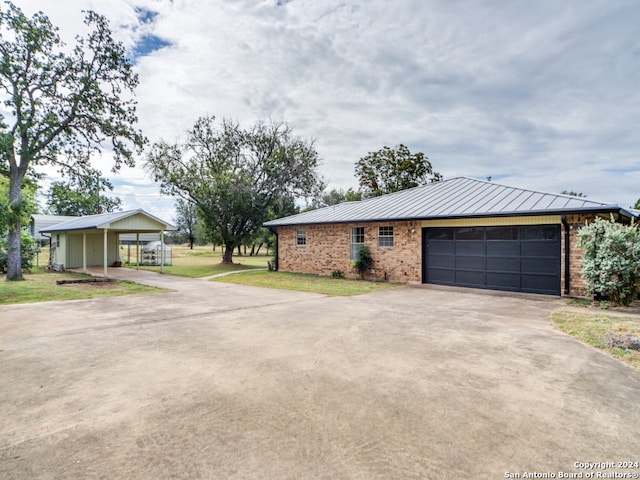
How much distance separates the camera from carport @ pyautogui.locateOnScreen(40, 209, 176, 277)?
1720cm

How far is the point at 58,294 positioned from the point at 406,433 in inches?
488

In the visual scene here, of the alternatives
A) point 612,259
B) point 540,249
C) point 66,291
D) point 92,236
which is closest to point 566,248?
point 540,249

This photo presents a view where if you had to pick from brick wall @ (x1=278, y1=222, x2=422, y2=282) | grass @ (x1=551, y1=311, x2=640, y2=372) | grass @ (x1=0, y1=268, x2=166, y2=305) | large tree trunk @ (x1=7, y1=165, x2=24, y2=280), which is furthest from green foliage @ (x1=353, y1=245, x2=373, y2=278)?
large tree trunk @ (x1=7, y1=165, x2=24, y2=280)

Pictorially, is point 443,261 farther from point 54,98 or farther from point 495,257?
point 54,98

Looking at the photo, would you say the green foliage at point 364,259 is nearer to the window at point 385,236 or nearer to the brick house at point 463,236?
the brick house at point 463,236

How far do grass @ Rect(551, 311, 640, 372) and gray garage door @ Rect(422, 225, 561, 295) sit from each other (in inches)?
128

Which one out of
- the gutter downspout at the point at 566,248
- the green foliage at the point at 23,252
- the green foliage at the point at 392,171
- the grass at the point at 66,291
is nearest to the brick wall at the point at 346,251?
the gutter downspout at the point at 566,248

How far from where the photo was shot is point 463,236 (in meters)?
13.1

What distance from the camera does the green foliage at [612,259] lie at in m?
8.90

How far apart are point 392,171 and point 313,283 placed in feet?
75.4

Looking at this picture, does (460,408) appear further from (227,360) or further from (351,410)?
(227,360)

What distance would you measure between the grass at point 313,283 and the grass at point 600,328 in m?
5.92

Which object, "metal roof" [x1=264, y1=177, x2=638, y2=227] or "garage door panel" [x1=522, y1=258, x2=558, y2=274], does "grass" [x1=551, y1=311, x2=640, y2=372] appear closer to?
"garage door panel" [x1=522, y1=258, x2=558, y2=274]

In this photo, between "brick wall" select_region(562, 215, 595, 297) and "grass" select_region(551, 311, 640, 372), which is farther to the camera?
"brick wall" select_region(562, 215, 595, 297)
